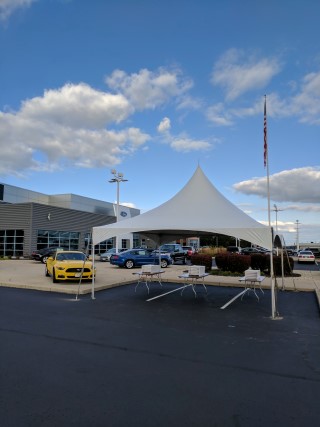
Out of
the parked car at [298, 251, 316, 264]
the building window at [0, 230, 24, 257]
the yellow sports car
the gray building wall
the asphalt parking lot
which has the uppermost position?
the gray building wall

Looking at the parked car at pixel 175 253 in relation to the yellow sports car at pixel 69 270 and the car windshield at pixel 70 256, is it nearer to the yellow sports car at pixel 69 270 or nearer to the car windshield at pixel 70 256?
the car windshield at pixel 70 256

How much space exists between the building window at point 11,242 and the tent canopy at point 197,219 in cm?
2645

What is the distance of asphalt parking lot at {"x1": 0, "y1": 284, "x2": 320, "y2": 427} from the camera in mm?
3883

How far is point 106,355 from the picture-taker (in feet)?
19.4

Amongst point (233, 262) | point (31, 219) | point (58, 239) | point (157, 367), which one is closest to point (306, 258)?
point (233, 262)

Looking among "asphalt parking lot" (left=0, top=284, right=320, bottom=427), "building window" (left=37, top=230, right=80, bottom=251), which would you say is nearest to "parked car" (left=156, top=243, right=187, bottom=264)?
"building window" (left=37, top=230, right=80, bottom=251)

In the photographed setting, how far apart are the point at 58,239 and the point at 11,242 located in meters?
4.73

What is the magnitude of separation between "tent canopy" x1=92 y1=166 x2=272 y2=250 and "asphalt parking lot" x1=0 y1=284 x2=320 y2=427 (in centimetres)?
222

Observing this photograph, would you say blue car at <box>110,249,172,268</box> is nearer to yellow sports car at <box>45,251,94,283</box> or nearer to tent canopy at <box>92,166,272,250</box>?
yellow sports car at <box>45,251,94,283</box>

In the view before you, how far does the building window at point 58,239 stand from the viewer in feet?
123

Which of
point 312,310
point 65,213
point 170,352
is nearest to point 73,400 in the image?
point 170,352

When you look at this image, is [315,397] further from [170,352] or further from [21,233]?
[21,233]

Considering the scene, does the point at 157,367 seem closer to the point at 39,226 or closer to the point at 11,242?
the point at 39,226

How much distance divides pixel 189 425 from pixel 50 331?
4.57 m
